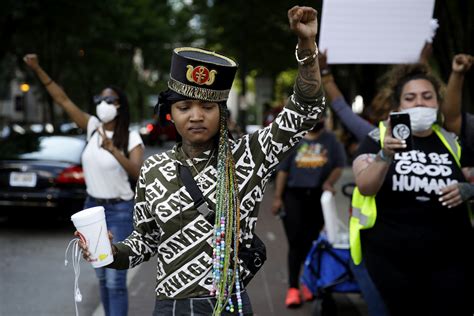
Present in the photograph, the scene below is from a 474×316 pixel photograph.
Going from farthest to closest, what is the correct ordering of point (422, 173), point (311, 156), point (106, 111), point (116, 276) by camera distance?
point (311, 156), point (106, 111), point (116, 276), point (422, 173)

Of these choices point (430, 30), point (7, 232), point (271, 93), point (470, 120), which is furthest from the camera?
point (271, 93)

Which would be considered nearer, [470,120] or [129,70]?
[470,120]

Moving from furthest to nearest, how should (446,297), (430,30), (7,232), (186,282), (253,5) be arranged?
(253,5)
(7,232)
(430,30)
(446,297)
(186,282)

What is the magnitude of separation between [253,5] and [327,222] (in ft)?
58.1

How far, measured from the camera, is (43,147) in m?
11.9

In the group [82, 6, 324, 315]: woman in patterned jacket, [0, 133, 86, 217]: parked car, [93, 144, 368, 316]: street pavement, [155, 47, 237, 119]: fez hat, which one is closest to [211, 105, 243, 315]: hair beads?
[82, 6, 324, 315]: woman in patterned jacket

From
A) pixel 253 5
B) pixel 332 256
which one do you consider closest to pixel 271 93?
pixel 253 5

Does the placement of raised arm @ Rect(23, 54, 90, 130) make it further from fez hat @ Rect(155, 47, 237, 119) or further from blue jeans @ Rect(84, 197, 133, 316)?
fez hat @ Rect(155, 47, 237, 119)

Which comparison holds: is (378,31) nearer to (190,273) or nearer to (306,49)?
(306,49)

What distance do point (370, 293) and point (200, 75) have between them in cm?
203

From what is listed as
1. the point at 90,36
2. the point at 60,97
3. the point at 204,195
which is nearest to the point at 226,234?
the point at 204,195

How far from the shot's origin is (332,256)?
6324mm

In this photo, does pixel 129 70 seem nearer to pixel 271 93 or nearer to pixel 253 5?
pixel 271 93

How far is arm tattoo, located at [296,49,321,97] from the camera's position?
110 inches
